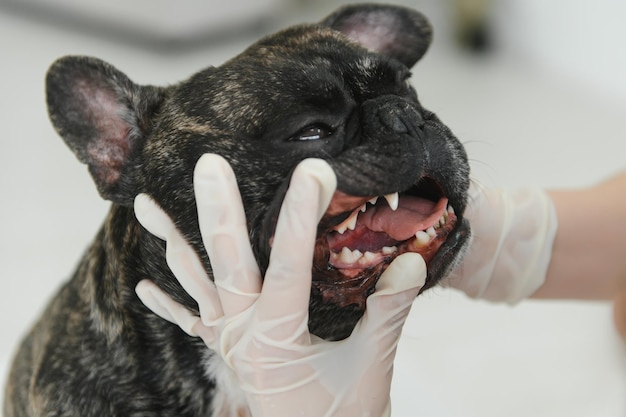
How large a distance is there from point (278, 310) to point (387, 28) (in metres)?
0.93

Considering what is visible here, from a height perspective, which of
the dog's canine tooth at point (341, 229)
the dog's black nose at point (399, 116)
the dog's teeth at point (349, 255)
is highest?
the dog's black nose at point (399, 116)

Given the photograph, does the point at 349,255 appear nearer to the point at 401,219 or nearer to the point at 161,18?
the point at 401,219

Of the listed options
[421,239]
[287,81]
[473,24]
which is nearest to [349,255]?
[421,239]

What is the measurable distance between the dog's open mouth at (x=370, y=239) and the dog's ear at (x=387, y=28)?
0.62 metres

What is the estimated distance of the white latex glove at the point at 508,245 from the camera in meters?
2.08

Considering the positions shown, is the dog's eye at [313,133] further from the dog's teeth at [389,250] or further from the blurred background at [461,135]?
the blurred background at [461,135]

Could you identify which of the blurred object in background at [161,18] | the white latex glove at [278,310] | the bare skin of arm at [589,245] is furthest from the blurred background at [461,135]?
the white latex glove at [278,310]

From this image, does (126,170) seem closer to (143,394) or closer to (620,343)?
(143,394)

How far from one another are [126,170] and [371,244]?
1.88ft

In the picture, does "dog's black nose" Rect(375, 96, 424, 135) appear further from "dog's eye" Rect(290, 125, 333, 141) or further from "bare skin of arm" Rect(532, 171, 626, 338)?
"bare skin of arm" Rect(532, 171, 626, 338)

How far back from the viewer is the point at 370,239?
5.16 feet

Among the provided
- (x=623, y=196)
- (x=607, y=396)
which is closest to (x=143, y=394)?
(x=623, y=196)

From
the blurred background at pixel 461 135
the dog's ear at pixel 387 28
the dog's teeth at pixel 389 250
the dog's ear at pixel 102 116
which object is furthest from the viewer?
the blurred background at pixel 461 135

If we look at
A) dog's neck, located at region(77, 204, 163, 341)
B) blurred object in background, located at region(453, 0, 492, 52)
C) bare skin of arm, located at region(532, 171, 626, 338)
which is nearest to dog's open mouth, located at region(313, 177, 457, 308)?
dog's neck, located at region(77, 204, 163, 341)
